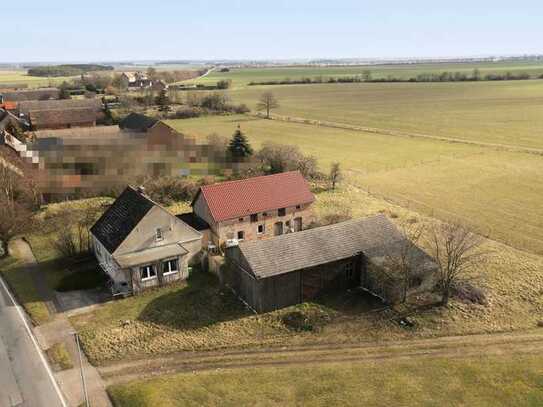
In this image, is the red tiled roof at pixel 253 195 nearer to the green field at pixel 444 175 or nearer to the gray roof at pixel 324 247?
the gray roof at pixel 324 247

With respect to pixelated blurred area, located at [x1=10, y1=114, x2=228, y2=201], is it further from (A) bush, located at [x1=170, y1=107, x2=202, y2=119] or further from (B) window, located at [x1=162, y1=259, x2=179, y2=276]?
(A) bush, located at [x1=170, y1=107, x2=202, y2=119]

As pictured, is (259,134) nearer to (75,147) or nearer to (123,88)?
(75,147)

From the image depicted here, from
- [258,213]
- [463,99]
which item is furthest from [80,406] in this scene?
[463,99]

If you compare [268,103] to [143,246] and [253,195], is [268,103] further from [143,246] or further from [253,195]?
[143,246]

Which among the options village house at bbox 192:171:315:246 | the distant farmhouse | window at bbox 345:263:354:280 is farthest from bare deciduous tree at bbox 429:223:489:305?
the distant farmhouse

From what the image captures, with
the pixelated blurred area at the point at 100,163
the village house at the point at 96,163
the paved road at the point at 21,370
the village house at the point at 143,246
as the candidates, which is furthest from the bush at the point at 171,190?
the paved road at the point at 21,370

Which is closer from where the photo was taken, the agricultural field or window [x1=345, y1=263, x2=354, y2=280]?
window [x1=345, y1=263, x2=354, y2=280]
